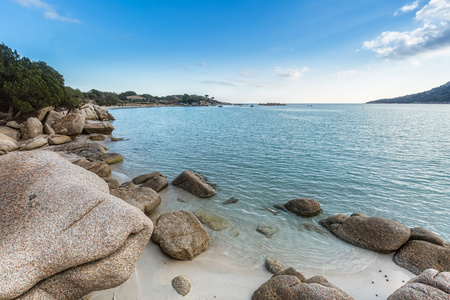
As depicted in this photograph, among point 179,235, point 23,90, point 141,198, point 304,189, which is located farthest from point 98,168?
point 23,90

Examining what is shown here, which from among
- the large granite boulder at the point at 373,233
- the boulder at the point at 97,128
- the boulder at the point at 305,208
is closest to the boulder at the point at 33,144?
the boulder at the point at 97,128

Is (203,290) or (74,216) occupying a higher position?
(74,216)

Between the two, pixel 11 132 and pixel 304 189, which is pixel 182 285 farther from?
pixel 11 132

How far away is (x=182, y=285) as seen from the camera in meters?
5.55

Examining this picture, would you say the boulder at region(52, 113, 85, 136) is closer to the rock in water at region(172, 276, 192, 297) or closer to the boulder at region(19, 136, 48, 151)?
the boulder at region(19, 136, 48, 151)

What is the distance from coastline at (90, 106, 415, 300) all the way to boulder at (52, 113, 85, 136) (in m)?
25.4

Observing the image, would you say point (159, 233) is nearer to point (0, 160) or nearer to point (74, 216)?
point (74, 216)

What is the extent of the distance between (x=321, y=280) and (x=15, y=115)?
38178mm

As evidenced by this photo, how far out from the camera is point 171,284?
5668 millimetres

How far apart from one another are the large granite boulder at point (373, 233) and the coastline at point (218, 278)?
0.39 meters

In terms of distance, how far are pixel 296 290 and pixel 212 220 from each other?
5037mm

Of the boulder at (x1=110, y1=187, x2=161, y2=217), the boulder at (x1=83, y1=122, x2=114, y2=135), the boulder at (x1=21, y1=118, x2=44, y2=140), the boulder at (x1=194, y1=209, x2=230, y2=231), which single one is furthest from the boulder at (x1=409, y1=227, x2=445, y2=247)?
the boulder at (x1=83, y1=122, x2=114, y2=135)

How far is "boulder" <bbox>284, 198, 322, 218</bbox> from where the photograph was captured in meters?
9.88

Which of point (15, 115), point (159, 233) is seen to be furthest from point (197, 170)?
point (15, 115)
